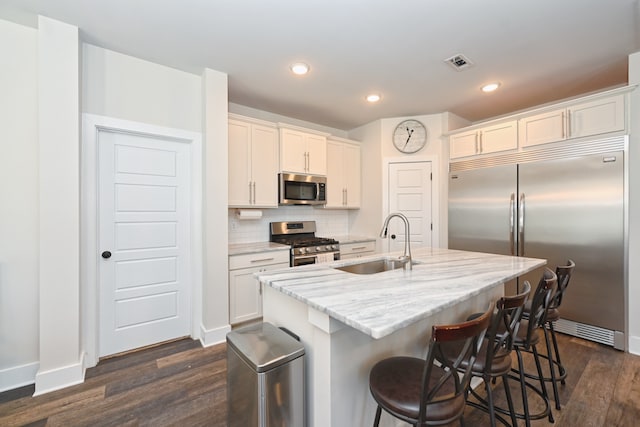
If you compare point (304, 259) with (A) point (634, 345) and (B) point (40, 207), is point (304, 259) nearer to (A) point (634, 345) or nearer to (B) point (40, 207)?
(B) point (40, 207)

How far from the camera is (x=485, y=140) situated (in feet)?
11.5

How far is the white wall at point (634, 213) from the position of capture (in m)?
2.50

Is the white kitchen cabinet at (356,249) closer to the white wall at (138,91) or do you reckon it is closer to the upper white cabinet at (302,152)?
the upper white cabinet at (302,152)

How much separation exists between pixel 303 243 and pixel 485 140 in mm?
2649

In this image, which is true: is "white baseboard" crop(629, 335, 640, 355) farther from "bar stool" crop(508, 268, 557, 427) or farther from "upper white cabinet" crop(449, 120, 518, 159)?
"upper white cabinet" crop(449, 120, 518, 159)

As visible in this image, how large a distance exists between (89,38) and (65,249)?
5.66 feet

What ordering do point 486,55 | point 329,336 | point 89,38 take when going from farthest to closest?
1. point 486,55
2. point 89,38
3. point 329,336

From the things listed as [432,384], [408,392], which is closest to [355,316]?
[408,392]

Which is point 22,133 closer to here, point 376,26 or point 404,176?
point 376,26

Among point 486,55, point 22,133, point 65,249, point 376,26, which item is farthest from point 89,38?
point 486,55

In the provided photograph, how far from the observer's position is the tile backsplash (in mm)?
3664

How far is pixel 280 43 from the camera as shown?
7.71ft

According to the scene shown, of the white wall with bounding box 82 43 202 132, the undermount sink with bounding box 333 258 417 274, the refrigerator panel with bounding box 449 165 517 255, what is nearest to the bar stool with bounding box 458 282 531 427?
the undermount sink with bounding box 333 258 417 274

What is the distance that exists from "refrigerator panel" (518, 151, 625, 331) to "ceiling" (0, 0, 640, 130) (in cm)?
101
